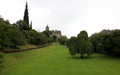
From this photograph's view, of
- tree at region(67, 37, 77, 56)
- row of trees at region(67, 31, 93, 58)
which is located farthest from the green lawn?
tree at region(67, 37, 77, 56)

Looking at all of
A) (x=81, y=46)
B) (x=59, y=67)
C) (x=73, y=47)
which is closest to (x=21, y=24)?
(x=73, y=47)

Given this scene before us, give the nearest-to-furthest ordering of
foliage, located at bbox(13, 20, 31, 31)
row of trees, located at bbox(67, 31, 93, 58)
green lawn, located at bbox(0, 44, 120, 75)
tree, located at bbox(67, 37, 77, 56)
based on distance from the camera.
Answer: green lawn, located at bbox(0, 44, 120, 75), row of trees, located at bbox(67, 31, 93, 58), tree, located at bbox(67, 37, 77, 56), foliage, located at bbox(13, 20, 31, 31)

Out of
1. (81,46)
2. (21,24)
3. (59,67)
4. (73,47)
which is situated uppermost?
(21,24)

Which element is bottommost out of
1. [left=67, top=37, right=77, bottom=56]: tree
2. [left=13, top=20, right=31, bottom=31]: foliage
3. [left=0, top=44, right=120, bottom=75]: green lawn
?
[left=0, top=44, right=120, bottom=75]: green lawn

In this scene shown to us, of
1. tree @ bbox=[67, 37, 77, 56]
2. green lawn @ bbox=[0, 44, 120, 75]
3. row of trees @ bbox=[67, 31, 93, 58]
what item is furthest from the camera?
tree @ bbox=[67, 37, 77, 56]

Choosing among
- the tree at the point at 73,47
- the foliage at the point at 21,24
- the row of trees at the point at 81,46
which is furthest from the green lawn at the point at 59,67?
the foliage at the point at 21,24

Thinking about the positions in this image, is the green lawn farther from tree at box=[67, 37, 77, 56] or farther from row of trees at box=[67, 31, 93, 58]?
tree at box=[67, 37, 77, 56]

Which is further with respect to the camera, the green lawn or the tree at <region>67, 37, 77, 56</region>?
the tree at <region>67, 37, 77, 56</region>

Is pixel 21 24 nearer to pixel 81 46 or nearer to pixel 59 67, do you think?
pixel 81 46

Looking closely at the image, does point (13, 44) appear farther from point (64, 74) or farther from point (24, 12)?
point (24, 12)

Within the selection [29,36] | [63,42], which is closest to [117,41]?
[29,36]

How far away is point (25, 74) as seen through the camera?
104ft

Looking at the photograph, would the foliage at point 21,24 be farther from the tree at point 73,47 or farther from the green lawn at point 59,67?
the green lawn at point 59,67

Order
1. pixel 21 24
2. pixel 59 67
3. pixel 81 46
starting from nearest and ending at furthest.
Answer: pixel 59 67
pixel 81 46
pixel 21 24
